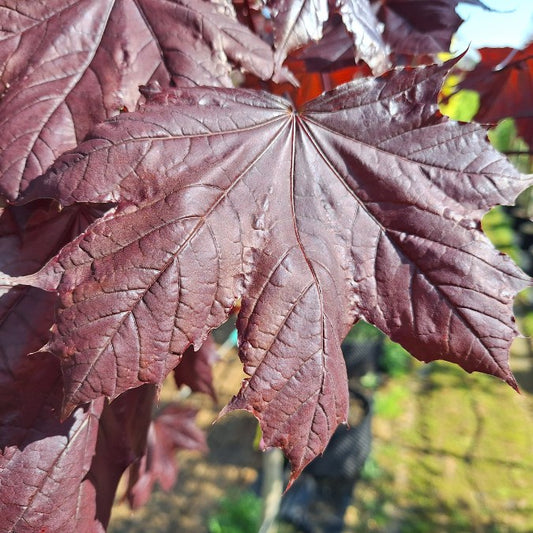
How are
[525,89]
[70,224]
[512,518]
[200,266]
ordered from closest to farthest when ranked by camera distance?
[200,266] < [70,224] < [525,89] < [512,518]

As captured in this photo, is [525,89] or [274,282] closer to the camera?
[274,282]

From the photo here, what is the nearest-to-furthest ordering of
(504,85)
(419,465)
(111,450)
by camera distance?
(111,450), (504,85), (419,465)

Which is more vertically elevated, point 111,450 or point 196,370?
point 111,450

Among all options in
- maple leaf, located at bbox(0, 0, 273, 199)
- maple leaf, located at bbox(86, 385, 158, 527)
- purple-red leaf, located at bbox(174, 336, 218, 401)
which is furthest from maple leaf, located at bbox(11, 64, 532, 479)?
purple-red leaf, located at bbox(174, 336, 218, 401)

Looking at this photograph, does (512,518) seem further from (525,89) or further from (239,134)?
(239,134)

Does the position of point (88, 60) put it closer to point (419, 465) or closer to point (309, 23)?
point (309, 23)

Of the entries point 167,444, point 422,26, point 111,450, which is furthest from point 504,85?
point 167,444

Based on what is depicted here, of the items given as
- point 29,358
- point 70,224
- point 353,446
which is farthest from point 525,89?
point 353,446

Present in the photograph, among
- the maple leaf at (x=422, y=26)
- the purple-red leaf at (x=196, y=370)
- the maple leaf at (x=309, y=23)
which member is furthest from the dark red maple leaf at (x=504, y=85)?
the purple-red leaf at (x=196, y=370)
